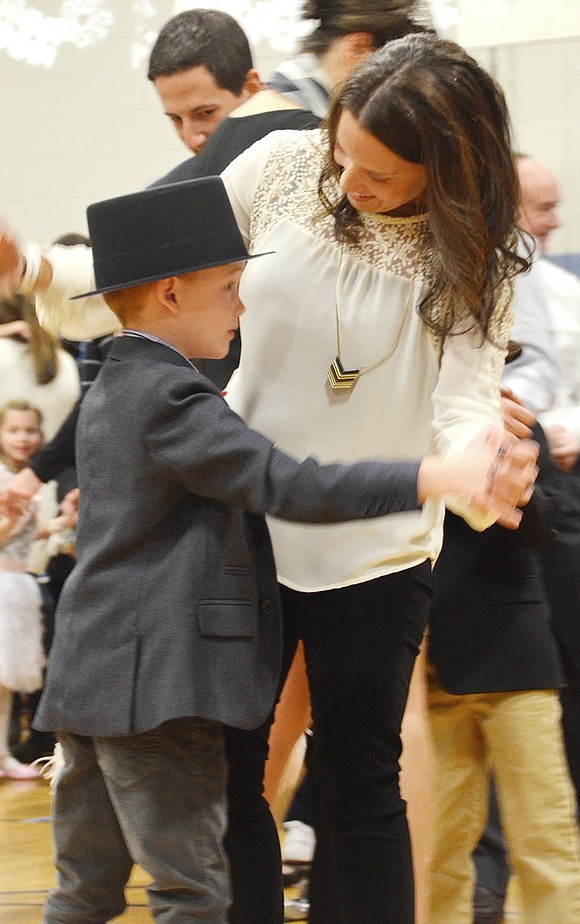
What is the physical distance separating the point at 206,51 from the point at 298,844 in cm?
194

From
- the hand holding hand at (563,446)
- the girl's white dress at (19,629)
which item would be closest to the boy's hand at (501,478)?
the hand holding hand at (563,446)

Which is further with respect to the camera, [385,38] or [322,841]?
[385,38]

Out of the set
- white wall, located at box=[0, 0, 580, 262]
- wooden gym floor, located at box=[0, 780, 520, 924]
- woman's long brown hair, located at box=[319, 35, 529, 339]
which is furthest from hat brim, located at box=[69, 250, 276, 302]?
white wall, located at box=[0, 0, 580, 262]

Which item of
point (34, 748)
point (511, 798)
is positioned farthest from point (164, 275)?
point (34, 748)

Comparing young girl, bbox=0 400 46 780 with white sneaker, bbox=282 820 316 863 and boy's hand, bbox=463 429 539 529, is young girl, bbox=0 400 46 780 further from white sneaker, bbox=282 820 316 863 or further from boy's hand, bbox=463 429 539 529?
boy's hand, bbox=463 429 539 529

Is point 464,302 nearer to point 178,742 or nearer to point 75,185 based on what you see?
point 178,742

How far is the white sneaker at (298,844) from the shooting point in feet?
10.8

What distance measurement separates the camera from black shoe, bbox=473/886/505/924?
2834 millimetres

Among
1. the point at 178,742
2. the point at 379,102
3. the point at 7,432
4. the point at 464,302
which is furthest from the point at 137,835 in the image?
the point at 7,432

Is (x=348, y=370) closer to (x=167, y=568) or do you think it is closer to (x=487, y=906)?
(x=167, y=568)

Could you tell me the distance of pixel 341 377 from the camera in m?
1.89

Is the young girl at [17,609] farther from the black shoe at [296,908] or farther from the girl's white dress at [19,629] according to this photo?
the black shoe at [296,908]

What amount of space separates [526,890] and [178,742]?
100cm

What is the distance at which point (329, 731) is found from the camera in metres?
1.95
